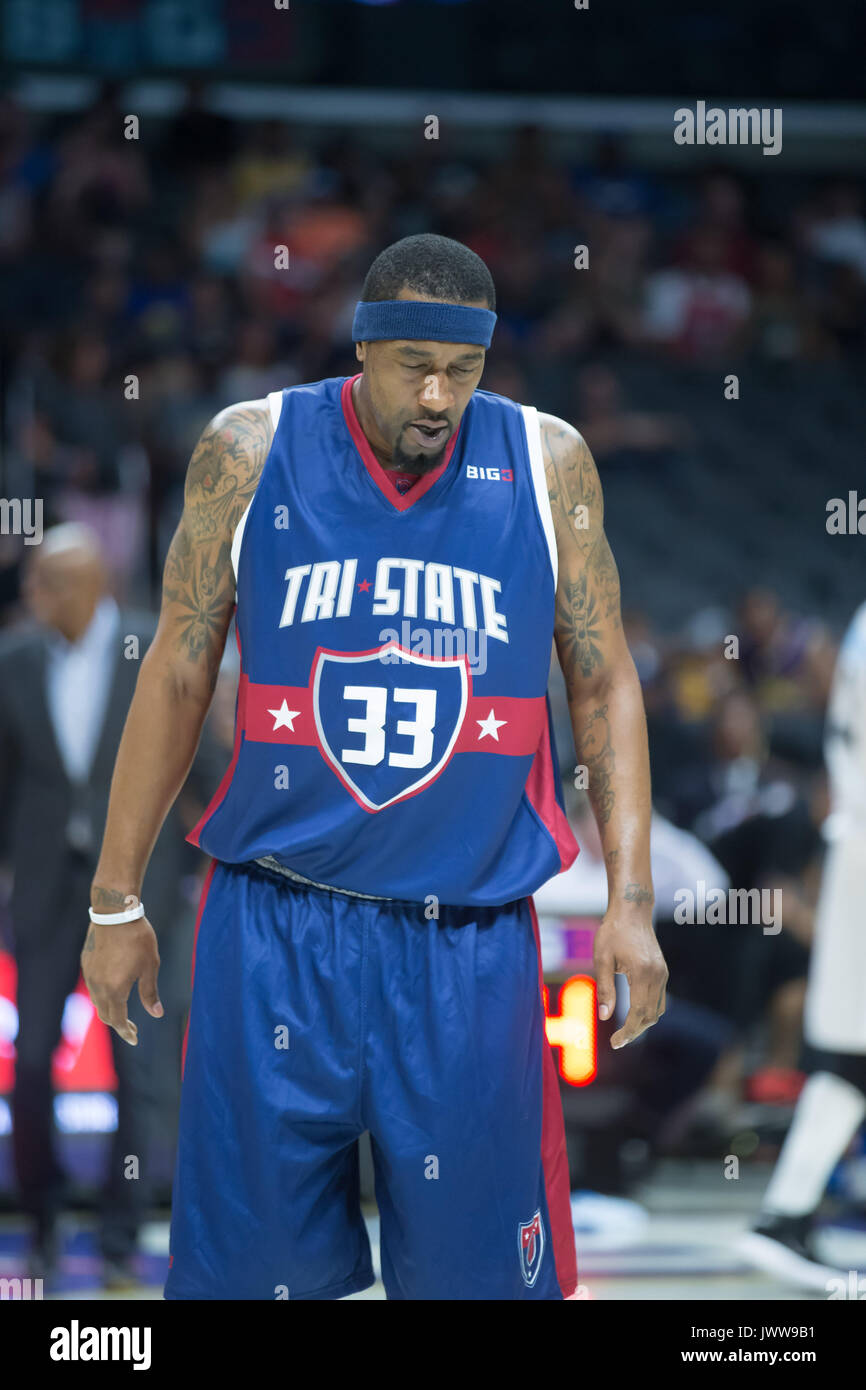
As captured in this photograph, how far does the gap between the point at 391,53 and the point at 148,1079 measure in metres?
7.90

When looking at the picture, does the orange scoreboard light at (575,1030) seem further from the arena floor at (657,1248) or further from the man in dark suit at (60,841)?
the man in dark suit at (60,841)

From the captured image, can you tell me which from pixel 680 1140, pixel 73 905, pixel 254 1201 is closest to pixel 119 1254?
pixel 73 905

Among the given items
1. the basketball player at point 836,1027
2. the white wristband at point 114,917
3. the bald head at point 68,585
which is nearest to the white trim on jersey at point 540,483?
the white wristband at point 114,917

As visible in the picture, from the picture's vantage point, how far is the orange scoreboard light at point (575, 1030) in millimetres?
4949

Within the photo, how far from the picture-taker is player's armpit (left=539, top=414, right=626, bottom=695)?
275 cm

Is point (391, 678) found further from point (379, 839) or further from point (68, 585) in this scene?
point (68, 585)

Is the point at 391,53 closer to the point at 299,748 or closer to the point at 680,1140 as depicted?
the point at 680,1140

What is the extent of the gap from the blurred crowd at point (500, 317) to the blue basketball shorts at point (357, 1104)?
3.73m

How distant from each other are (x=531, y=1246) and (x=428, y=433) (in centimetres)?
126

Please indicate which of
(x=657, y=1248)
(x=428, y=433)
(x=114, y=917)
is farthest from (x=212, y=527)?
(x=657, y=1248)

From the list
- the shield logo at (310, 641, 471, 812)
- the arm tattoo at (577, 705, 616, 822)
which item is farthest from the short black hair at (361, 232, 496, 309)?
the arm tattoo at (577, 705, 616, 822)

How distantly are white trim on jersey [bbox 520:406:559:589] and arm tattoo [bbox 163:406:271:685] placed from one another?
42 centimetres

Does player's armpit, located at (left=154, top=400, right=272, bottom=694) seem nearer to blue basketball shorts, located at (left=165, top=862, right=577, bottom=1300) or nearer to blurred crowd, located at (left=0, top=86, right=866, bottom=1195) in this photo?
blue basketball shorts, located at (left=165, top=862, right=577, bottom=1300)

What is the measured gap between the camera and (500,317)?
9797mm
